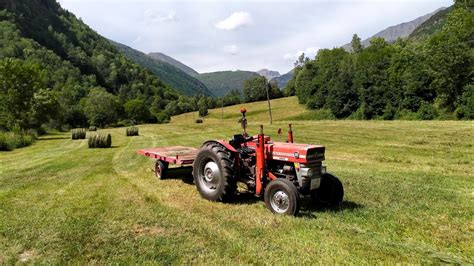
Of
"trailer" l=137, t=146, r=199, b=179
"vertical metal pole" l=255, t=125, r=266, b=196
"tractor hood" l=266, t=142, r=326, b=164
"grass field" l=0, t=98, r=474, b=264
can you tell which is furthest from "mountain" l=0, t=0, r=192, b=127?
"tractor hood" l=266, t=142, r=326, b=164

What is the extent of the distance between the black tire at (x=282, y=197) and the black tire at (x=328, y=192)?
43.7 inches

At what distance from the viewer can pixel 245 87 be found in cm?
11894

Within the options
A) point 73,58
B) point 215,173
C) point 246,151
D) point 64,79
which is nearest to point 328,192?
point 246,151

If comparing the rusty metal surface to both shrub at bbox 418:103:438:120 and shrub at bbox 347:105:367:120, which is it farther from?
shrub at bbox 347:105:367:120

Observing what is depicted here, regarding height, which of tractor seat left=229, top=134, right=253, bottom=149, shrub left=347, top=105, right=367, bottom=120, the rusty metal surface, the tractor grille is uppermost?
tractor seat left=229, top=134, right=253, bottom=149

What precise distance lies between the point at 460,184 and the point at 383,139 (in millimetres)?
12271

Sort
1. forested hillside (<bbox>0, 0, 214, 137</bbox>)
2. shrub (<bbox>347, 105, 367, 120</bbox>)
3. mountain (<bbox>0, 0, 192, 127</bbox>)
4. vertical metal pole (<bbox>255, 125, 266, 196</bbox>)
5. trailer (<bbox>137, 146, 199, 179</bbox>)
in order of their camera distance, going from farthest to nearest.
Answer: mountain (<bbox>0, 0, 192, 127</bbox>)
shrub (<bbox>347, 105, 367, 120</bbox>)
forested hillside (<bbox>0, 0, 214, 137</bbox>)
trailer (<bbox>137, 146, 199, 179</bbox>)
vertical metal pole (<bbox>255, 125, 266, 196</bbox>)

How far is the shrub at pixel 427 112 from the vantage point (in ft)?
155

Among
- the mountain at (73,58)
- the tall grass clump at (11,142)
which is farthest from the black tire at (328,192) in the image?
the mountain at (73,58)

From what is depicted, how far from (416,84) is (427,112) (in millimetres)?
5088

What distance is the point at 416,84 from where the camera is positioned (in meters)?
51.1

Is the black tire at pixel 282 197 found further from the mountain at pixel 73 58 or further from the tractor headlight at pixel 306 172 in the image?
the mountain at pixel 73 58

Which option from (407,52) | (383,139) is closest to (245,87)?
(407,52)

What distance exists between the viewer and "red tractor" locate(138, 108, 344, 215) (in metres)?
6.66
